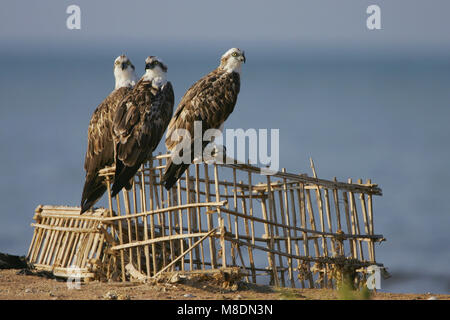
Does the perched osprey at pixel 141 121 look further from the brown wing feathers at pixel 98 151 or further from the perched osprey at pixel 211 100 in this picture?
the brown wing feathers at pixel 98 151

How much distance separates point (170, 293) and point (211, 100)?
10.1 ft

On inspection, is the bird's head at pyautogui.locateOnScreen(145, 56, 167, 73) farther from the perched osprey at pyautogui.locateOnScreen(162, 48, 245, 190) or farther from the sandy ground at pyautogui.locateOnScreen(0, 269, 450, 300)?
the sandy ground at pyautogui.locateOnScreen(0, 269, 450, 300)

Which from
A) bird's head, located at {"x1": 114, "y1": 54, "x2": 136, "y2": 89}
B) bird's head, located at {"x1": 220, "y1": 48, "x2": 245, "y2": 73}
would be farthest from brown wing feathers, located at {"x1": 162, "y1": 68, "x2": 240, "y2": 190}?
bird's head, located at {"x1": 114, "y1": 54, "x2": 136, "y2": 89}

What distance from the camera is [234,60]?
1096 cm

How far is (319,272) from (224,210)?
7.22ft

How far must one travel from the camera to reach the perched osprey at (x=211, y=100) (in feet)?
34.2

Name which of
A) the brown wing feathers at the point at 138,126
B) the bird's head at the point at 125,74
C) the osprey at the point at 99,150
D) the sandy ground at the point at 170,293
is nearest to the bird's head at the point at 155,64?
the brown wing feathers at the point at 138,126

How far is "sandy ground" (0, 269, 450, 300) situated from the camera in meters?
8.29

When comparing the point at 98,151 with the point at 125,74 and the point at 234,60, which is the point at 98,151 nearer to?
the point at 125,74

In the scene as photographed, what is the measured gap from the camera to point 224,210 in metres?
8.77

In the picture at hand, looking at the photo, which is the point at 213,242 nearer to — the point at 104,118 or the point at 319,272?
the point at 319,272

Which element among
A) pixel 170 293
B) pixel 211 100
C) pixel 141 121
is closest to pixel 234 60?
pixel 211 100
